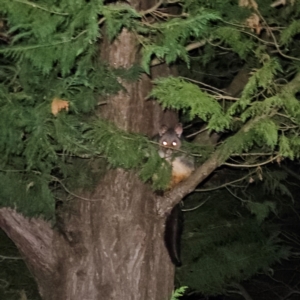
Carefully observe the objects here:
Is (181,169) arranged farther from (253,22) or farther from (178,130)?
(253,22)

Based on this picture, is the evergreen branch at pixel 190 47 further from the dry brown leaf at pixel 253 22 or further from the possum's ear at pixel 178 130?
the possum's ear at pixel 178 130

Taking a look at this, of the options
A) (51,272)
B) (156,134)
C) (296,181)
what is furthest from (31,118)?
(296,181)

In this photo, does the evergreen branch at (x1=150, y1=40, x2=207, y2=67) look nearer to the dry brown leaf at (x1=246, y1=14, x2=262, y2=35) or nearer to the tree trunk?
the tree trunk

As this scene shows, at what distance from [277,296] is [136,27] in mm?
7255

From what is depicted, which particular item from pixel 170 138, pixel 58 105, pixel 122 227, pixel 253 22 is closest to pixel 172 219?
pixel 122 227

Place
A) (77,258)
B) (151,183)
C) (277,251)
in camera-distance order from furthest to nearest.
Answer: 1. (277,251)
2. (77,258)
3. (151,183)

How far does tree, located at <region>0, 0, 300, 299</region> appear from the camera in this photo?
2445 mm

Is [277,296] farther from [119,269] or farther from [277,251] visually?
→ [119,269]

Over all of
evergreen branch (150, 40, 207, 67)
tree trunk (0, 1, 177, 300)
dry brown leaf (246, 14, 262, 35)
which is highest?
dry brown leaf (246, 14, 262, 35)

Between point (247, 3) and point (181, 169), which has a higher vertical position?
point (247, 3)

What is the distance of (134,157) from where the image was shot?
3.02 metres

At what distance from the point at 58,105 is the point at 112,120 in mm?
585

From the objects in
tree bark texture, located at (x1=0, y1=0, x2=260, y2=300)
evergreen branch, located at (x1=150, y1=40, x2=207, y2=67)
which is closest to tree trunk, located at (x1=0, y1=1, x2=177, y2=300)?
tree bark texture, located at (x1=0, y1=0, x2=260, y2=300)

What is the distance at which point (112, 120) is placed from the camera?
11.4 ft
